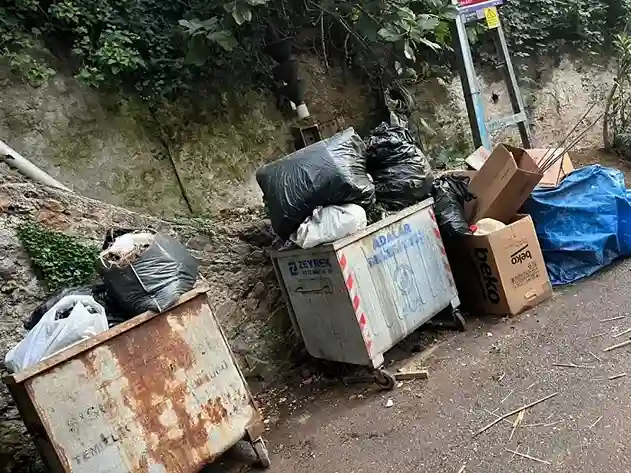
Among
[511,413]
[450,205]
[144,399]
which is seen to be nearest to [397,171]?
[450,205]

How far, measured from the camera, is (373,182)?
3.16 meters

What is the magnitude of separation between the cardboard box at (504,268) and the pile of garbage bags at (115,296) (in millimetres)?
1727

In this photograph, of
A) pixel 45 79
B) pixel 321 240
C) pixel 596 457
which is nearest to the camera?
pixel 596 457

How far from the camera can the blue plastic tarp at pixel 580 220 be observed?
3557mm

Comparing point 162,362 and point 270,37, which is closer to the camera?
point 162,362

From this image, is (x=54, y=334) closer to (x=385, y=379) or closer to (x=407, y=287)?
(x=385, y=379)

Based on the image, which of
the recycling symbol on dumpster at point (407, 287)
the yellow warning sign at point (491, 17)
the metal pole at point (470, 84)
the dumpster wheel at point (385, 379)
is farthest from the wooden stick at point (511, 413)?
the yellow warning sign at point (491, 17)

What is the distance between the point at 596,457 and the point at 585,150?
16.7ft

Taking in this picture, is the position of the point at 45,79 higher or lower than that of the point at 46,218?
higher

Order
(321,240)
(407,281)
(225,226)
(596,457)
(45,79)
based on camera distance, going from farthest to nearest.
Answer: (45,79) < (225,226) < (407,281) < (321,240) < (596,457)

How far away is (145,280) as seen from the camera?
7.25 feet

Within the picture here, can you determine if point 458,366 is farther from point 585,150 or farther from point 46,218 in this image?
point 585,150

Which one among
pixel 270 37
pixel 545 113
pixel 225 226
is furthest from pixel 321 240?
pixel 545 113

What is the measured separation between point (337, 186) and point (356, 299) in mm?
577
